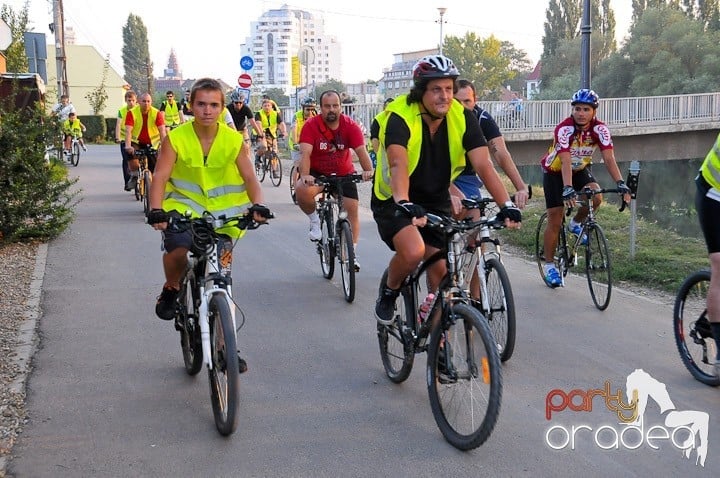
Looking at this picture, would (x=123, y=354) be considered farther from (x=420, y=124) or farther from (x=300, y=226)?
(x=300, y=226)

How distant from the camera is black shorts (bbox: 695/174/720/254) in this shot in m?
5.47

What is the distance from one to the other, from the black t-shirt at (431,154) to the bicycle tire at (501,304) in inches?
30.4

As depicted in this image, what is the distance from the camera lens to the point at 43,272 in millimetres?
9984

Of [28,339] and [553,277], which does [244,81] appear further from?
[28,339]

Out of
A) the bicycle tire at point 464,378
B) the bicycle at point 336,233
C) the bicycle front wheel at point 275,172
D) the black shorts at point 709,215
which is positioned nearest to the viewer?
the bicycle tire at point 464,378

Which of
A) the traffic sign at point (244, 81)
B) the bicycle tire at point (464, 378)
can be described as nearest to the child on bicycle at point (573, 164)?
the bicycle tire at point (464, 378)

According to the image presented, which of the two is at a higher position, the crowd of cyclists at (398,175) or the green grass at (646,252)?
the crowd of cyclists at (398,175)

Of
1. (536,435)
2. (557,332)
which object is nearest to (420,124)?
(536,435)

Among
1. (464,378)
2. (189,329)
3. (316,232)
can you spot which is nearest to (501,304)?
(464,378)

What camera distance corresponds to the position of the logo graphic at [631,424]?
4816 millimetres

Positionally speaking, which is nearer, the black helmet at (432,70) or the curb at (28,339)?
the black helmet at (432,70)

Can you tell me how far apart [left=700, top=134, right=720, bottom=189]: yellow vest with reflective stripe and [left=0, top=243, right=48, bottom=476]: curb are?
4205 millimetres

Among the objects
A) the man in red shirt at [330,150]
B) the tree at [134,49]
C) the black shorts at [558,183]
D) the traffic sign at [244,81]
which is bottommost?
the black shorts at [558,183]

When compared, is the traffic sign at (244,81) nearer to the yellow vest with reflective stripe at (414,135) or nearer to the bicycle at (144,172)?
the bicycle at (144,172)
